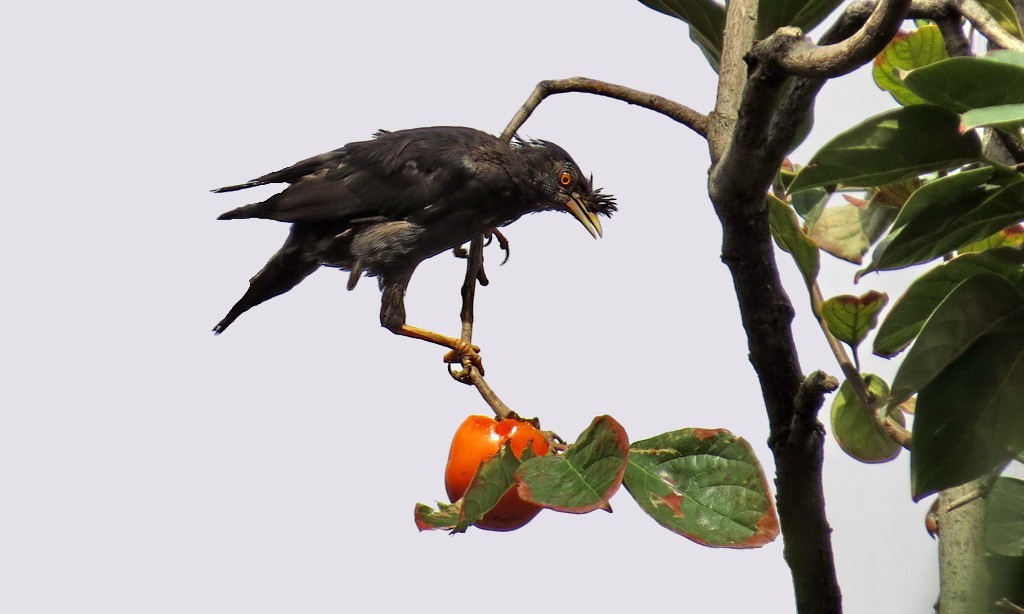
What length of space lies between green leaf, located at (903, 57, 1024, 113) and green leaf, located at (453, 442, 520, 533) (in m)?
0.62

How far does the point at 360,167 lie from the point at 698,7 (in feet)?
5.38

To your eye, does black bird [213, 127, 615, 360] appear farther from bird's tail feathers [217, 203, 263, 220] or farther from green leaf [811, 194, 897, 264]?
green leaf [811, 194, 897, 264]

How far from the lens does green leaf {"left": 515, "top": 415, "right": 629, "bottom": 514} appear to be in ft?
3.92

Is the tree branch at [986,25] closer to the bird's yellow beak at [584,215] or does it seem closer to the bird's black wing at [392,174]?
the bird's yellow beak at [584,215]

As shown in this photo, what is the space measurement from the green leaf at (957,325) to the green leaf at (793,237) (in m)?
0.18

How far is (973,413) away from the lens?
1.21 metres

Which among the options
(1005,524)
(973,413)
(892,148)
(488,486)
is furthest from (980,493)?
(488,486)

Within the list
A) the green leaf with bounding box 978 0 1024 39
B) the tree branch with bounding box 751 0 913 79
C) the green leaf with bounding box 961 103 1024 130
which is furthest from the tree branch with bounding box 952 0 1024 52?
the tree branch with bounding box 751 0 913 79

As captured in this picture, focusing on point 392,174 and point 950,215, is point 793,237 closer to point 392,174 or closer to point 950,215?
point 950,215

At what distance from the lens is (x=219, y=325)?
3121 mm

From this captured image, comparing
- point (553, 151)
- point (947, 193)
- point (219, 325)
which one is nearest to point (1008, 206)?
point (947, 193)

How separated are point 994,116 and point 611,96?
2.03 ft

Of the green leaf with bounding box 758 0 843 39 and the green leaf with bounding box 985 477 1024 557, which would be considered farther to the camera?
the green leaf with bounding box 985 477 1024 557

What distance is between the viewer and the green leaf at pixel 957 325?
1.18m
